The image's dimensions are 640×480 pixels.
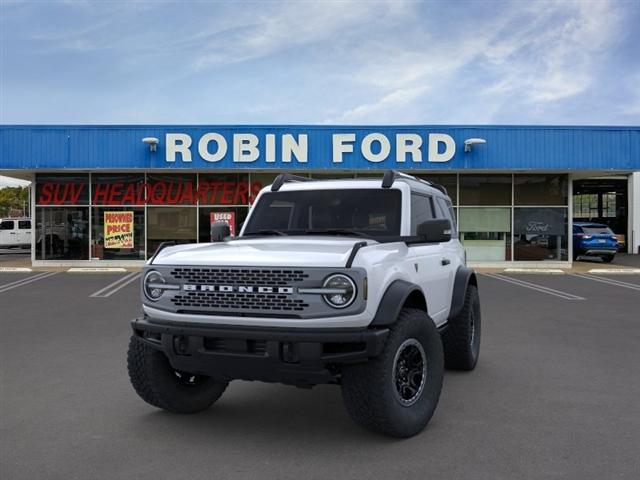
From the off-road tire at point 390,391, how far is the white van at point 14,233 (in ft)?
121

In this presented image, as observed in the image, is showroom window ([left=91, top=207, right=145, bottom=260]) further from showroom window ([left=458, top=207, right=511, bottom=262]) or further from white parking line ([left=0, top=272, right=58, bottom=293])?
showroom window ([left=458, top=207, right=511, bottom=262])

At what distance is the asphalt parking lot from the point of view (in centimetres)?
387

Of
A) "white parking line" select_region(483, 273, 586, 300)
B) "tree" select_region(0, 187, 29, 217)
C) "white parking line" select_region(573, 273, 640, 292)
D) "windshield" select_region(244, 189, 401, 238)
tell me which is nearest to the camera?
"windshield" select_region(244, 189, 401, 238)

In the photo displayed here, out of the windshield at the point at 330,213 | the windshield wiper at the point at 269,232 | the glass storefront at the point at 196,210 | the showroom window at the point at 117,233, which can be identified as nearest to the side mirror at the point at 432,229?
the windshield at the point at 330,213

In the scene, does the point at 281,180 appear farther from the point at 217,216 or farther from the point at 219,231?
the point at 217,216

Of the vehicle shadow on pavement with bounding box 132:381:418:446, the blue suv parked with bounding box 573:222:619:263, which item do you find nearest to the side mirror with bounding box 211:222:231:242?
the vehicle shadow on pavement with bounding box 132:381:418:446

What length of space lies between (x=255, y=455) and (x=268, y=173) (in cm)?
1827

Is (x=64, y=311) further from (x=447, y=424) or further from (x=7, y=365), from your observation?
(x=447, y=424)

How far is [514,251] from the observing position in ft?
73.5

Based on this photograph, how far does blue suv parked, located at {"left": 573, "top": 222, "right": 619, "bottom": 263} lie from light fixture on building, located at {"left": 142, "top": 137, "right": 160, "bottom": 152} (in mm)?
16935

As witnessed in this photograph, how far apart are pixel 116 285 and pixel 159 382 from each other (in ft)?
38.0

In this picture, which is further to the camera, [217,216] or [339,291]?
[217,216]

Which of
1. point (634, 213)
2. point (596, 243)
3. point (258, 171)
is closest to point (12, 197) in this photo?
point (258, 171)

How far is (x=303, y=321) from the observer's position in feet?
12.8
